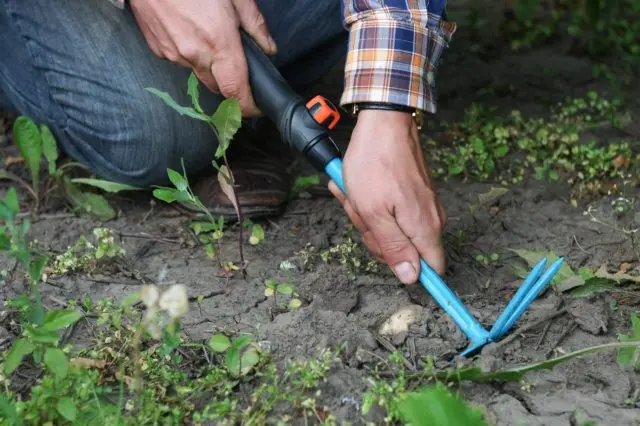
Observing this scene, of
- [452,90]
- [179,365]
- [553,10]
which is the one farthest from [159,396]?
[553,10]

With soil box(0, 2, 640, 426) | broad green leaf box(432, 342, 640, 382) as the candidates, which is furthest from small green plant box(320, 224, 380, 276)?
broad green leaf box(432, 342, 640, 382)

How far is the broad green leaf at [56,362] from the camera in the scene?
54.4 inches

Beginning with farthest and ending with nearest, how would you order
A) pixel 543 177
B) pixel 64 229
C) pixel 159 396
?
1. pixel 543 177
2. pixel 64 229
3. pixel 159 396

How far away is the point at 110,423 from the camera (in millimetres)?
1369

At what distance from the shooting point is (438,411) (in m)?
1.23

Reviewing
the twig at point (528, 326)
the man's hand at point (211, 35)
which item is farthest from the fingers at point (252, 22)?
the twig at point (528, 326)

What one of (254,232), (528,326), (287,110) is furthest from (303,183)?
(528,326)

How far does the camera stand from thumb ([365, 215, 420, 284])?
1714 mm

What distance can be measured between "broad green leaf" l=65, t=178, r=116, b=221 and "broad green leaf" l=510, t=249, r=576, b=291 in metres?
1.08

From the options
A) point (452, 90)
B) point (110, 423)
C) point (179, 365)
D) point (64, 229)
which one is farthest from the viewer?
point (452, 90)

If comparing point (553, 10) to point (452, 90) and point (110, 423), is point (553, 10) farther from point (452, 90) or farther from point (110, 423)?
point (110, 423)

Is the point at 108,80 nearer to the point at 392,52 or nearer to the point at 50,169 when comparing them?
the point at 50,169

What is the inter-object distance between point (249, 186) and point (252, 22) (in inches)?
19.8

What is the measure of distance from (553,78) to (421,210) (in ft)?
4.99
